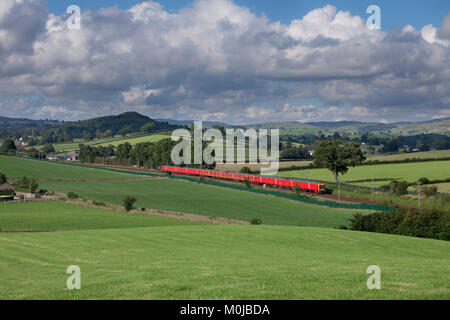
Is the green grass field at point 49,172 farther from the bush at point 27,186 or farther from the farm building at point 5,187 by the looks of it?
the farm building at point 5,187

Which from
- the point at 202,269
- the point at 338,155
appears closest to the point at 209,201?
the point at 338,155

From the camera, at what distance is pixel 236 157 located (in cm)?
13138

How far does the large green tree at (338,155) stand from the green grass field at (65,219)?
148 ft

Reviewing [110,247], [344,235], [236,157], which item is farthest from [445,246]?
[236,157]

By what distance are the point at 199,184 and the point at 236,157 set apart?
50.3 meters

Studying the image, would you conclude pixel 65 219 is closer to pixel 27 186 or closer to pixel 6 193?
pixel 6 193

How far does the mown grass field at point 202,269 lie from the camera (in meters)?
9.88

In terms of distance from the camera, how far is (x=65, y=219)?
4006 centimetres

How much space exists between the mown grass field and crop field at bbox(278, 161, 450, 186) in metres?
58.0

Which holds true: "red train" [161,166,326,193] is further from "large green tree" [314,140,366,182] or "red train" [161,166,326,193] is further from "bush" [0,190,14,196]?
"bush" [0,190,14,196]

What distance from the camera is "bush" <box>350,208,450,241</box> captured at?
34.7 metres

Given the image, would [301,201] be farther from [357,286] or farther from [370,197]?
[357,286]

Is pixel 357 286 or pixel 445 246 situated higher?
pixel 357 286

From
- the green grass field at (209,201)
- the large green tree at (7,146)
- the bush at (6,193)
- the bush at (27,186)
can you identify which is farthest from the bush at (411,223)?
the large green tree at (7,146)
